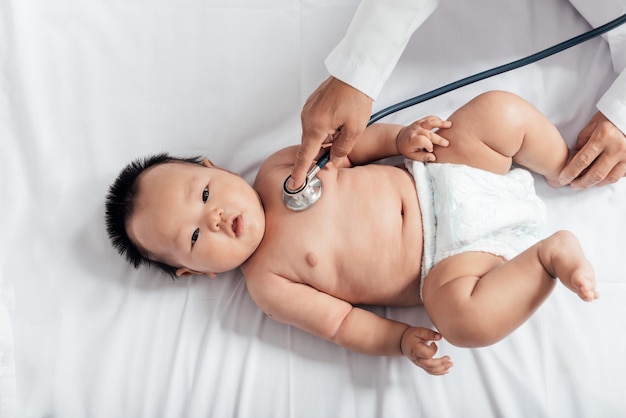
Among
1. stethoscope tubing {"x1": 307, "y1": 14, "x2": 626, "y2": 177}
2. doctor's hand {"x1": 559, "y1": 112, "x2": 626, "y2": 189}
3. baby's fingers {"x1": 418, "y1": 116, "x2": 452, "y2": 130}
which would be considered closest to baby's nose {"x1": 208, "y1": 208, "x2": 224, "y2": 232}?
stethoscope tubing {"x1": 307, "y1": 14, "x2": 626, "y2": 177}

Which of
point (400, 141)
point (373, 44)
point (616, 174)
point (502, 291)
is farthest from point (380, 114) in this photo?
point (616, 174)

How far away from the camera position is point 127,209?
4.36ft

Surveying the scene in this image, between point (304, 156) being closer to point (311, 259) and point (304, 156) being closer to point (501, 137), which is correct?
point (311, 259)

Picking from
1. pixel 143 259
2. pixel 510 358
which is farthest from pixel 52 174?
pixel 510 358

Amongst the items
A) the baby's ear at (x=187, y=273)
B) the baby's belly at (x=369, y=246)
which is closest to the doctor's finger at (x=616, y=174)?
the baby's belly at (x=369, y=246)

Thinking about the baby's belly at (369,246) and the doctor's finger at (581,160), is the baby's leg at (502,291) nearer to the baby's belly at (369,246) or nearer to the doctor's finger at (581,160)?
the baby's belly at (369,246)

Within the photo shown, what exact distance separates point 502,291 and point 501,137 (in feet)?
1.21

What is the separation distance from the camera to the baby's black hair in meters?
1.33

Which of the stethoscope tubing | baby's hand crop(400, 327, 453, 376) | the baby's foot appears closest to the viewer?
the baby's foot

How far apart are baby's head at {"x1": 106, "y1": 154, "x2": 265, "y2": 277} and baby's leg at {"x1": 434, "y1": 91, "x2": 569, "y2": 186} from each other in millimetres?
476

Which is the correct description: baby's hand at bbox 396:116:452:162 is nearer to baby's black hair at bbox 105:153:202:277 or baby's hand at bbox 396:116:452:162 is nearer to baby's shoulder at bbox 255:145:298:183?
baby's shoulder at bbox 255:145:298:183

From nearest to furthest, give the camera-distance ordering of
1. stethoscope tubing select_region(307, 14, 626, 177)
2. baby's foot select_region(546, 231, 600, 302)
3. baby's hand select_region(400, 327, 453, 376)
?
baby's foot select_region(546, 231, 600, 302) < baby's hand select_region(400, 327, 453, 376) < stethoscope tubing select_region(307, 14, 626, 177)

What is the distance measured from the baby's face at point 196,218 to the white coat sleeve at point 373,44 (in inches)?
14.9

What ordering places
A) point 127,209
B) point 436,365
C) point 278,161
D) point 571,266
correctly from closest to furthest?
1. point 571,266
2. point 436,365
3. point 127,209
4. point 278,161
